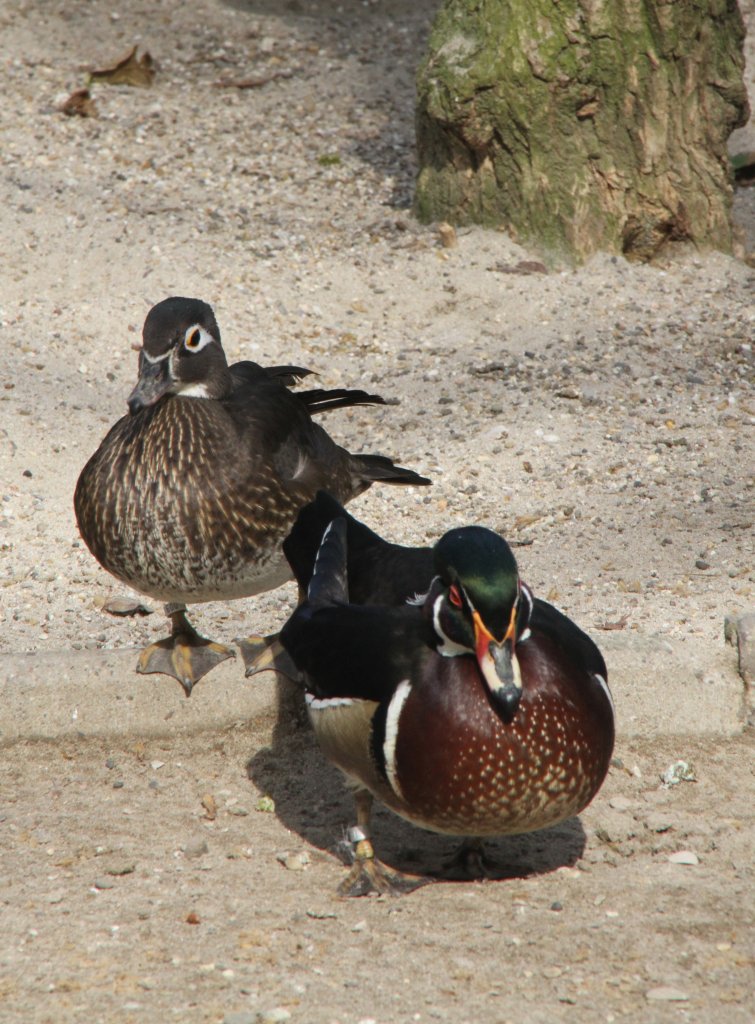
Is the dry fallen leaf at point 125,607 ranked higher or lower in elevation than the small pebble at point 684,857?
lower

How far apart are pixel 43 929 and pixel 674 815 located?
1478mm

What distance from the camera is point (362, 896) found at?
2.93 metres

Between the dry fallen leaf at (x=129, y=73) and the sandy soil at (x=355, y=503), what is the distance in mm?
94

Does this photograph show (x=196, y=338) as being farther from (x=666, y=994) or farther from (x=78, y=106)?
(x=78, y=106)

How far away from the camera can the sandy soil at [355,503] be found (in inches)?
104

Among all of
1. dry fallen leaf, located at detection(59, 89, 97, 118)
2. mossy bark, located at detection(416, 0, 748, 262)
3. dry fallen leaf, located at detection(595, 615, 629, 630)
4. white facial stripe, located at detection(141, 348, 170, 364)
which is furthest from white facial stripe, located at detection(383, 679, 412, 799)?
dry fallen leaf, located at detection(59, 89, 97, 118)

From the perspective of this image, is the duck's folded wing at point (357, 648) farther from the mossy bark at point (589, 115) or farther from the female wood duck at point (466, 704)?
the mossy bark at point (589, 115)

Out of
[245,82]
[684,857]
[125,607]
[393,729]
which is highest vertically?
[245,82]

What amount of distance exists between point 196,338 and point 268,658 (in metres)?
0.90

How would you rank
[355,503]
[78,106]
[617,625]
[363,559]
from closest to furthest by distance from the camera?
[363,559] → [617,625] → [355,503] → [78,106]

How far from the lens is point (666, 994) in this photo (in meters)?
2.51

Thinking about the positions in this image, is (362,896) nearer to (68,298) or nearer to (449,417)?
(449,417)

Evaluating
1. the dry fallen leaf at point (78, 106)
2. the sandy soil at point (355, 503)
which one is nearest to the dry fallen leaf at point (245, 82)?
the sandy soil at point (355, 503)

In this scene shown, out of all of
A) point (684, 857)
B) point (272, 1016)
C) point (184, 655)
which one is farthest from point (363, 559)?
point (272, 1016)
